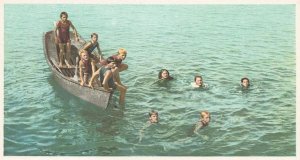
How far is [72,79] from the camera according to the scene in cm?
1213

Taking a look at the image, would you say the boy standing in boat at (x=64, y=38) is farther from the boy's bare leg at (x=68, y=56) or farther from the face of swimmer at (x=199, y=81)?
the face of swimmer at (x=199, y=81)

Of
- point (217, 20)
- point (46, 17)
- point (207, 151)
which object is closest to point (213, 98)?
point (207, 151)

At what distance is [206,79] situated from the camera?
45.6 ft

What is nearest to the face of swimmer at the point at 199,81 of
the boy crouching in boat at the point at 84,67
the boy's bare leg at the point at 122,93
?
the boy's bare leg at the point at 122,93

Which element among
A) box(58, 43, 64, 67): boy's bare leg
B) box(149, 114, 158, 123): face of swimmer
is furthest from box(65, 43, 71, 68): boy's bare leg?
box(149, 114, 158, 123): face of swimmer

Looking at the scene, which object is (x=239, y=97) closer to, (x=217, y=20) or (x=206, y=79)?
(x=206, y=79)

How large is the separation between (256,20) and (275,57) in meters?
2.41

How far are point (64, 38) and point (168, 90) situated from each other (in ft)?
10.9

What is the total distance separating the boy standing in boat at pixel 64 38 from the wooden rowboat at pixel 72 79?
0.30 meters

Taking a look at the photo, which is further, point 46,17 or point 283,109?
point 46,17

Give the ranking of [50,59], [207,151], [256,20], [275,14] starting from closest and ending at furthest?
[207,151] < [50,59] < [275,14] < [256,20]

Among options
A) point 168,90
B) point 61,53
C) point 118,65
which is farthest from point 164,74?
point 61,53

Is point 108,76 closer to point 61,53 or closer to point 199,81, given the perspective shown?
point 61,53

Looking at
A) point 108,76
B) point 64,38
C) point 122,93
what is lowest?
point 122,93
